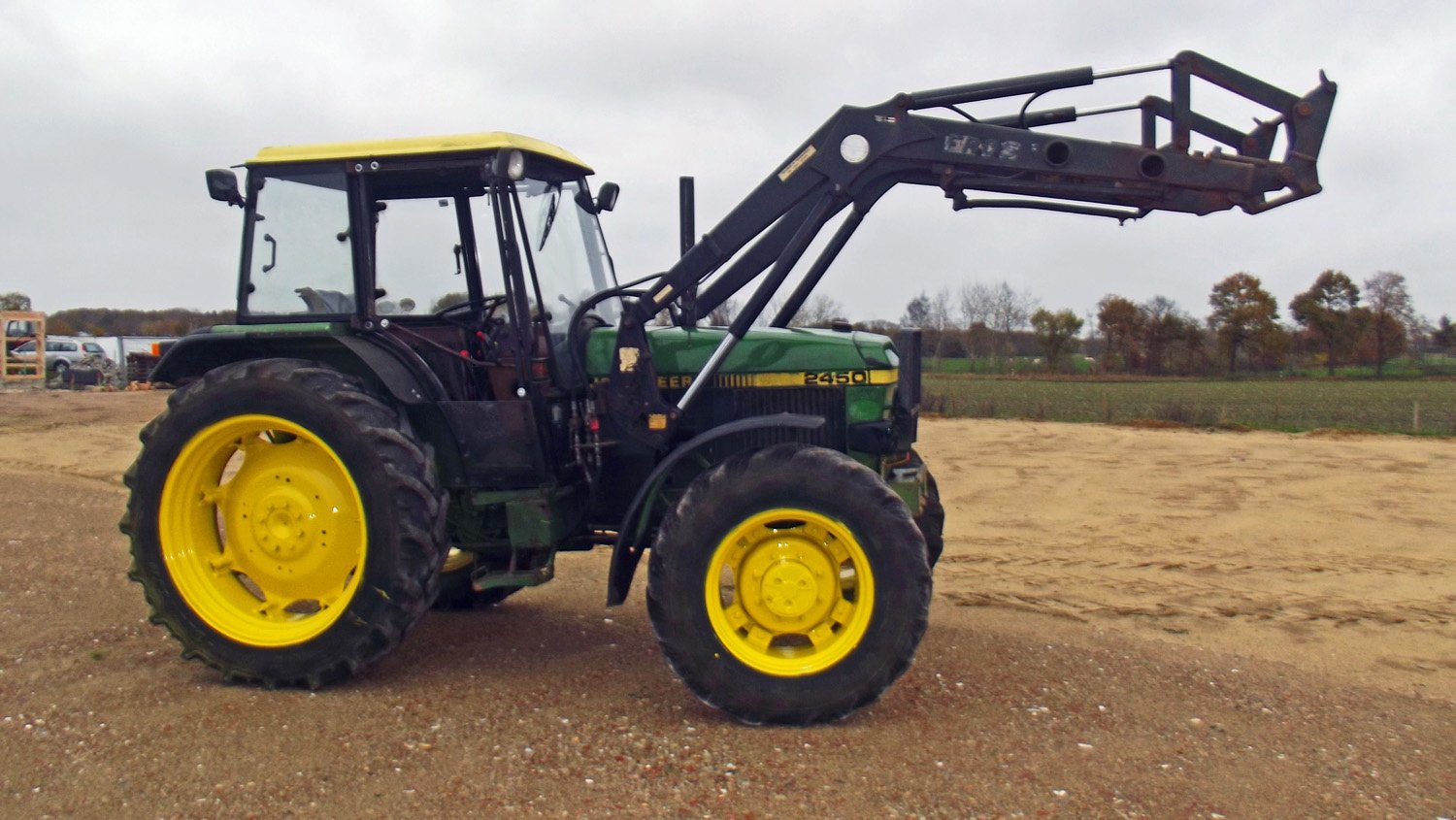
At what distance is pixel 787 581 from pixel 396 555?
1.75m

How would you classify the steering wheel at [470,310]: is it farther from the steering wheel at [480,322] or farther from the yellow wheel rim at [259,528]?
the yellow wheel rim at [259,528]

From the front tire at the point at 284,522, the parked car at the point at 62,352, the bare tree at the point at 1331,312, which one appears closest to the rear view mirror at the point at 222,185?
the front tire at the point at 284,522

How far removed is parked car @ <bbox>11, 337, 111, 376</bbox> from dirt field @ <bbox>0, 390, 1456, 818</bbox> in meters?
28.4

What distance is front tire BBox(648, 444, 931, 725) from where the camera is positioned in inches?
187

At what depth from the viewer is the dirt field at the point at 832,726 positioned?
4.01 meters

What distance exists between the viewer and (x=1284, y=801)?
399 cm

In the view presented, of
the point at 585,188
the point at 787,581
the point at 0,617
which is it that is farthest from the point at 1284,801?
the point at 0,617

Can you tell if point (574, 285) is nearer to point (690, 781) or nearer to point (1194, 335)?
point (690, 781)

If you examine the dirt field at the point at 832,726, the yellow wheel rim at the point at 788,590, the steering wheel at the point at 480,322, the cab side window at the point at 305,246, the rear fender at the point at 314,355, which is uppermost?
the cab side window at the point at 305,246

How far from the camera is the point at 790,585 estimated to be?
16.1 ft

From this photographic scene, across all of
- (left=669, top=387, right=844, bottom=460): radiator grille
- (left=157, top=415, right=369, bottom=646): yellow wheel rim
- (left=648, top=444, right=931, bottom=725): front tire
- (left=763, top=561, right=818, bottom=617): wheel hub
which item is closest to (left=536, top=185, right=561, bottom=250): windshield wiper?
(left=669, top=387, right=844, bottom=460): radiator grille

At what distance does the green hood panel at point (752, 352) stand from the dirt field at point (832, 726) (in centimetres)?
152

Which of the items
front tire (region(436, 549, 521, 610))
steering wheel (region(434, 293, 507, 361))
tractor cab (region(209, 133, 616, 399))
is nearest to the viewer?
tractor cab (region(209, 133, 616, 399))

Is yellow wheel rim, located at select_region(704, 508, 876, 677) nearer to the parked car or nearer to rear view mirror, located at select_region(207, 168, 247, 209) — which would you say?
rear view mirror, located at select_region(207, 168, 247, 209)
